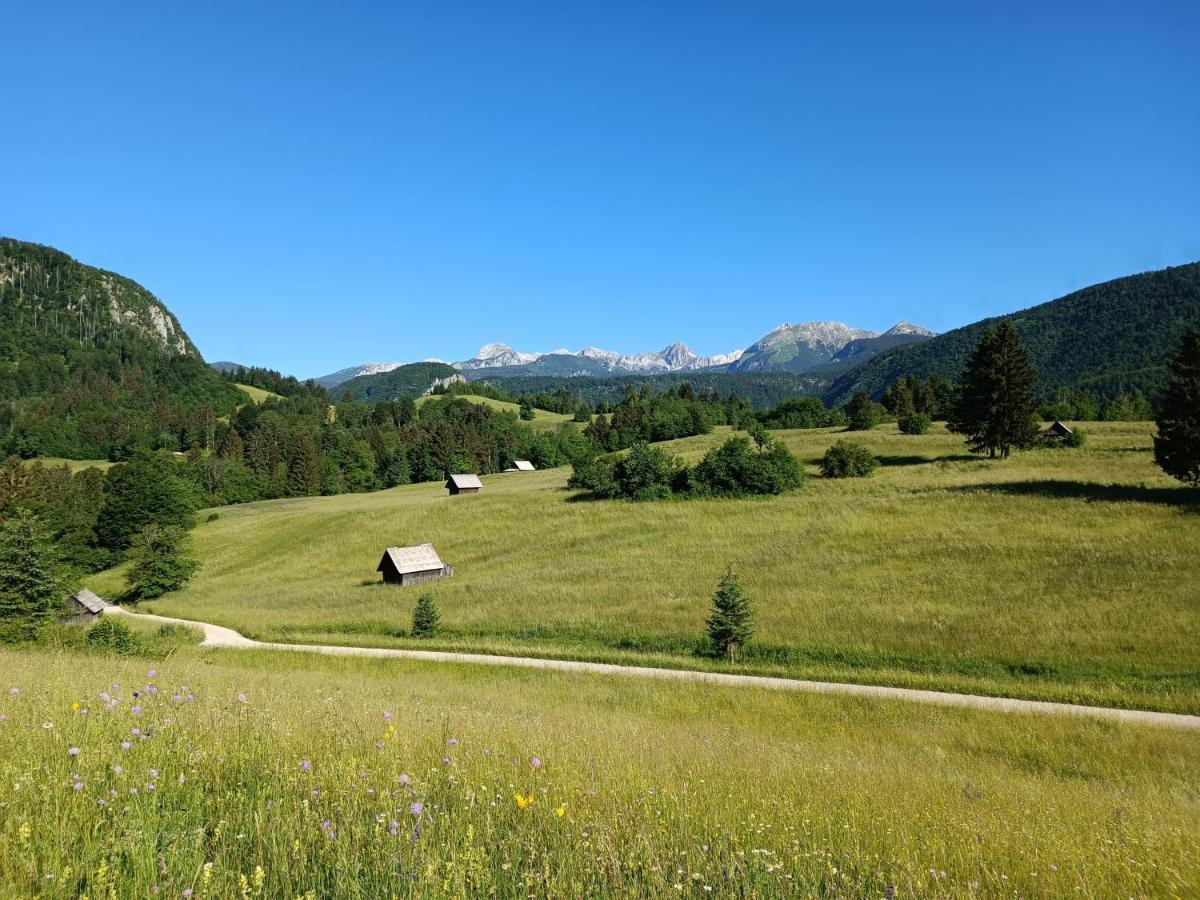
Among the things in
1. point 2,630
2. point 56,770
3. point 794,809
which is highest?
point 56,770

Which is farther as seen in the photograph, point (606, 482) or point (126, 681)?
point (606, 482)

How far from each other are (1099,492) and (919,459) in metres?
19.0

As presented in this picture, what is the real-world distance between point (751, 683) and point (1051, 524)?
1092 inches

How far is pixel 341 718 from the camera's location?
7156 millimetres

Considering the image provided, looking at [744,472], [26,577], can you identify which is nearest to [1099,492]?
[744,472]

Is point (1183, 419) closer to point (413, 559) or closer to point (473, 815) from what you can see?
point (473, 815)

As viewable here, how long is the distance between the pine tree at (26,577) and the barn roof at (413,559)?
64.1 feet

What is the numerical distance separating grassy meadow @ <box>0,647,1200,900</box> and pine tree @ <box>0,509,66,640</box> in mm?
31983

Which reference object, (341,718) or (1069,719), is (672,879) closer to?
(341,718)

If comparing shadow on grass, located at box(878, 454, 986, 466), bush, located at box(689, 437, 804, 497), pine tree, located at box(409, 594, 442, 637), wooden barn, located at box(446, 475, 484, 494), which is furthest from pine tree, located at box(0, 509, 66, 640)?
shadow on grass, located at box(878, 454, 986, 466)

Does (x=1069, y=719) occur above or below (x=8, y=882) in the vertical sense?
below

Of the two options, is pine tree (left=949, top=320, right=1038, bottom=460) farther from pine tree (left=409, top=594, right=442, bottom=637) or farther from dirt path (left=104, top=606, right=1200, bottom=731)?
pine tree (left=409, top=594, right=442, bottom=637)

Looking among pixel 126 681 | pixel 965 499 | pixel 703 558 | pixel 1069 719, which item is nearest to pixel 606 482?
pixel 703 558

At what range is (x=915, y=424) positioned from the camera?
7525cm
